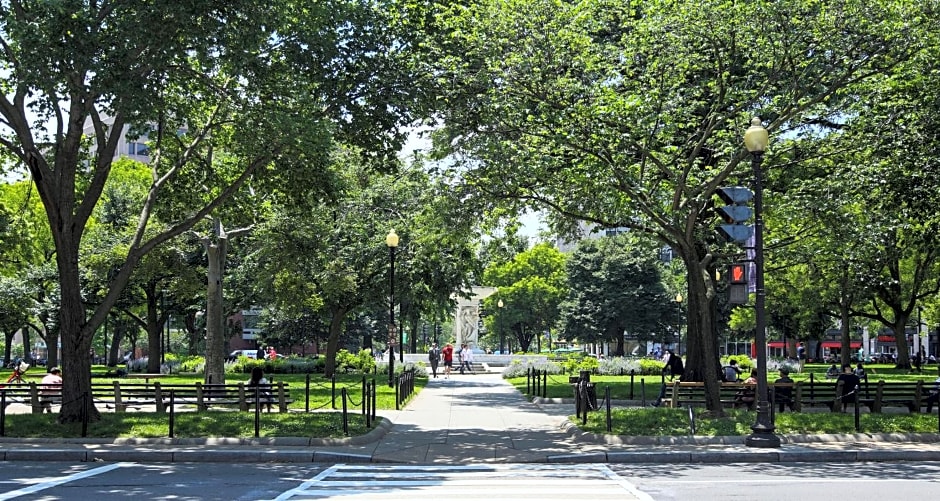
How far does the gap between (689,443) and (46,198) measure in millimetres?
13766

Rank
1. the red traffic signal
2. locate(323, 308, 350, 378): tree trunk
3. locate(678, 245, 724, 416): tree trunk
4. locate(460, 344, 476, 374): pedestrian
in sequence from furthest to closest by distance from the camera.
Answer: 1. locate(460, 344, 476, 374): pedestrian
2. locate(323, 308, 350, 378): tree trunk
3. locate(678, 245, 724, 416): tree trunk
4. the red traffic signal

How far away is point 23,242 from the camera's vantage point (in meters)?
37.1

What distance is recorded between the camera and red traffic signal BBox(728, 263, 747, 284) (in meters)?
18.1

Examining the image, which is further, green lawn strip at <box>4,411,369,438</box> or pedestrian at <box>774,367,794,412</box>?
pedestrian at <box>774,367,794,412</box>

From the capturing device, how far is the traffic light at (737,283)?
58.7 ft

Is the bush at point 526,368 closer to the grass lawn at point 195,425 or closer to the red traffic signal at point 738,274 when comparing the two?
the grass lawn at point 195,425

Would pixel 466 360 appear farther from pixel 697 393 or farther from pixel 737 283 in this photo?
pixel 737 283

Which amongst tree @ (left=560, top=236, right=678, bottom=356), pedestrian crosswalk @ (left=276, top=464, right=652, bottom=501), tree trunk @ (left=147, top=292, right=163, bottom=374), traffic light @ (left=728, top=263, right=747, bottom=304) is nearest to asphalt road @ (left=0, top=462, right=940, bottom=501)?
pedestrian crosswalk @ (left=276, top=464, right=652, bottom=501)

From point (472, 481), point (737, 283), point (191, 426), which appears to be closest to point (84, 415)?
point (191, 426)

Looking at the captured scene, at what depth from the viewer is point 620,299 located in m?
74.6

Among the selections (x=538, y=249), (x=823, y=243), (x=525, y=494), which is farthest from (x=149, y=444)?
(x=538, y=249)

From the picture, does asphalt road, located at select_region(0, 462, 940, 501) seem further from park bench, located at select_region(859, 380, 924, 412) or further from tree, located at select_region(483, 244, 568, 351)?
tree, located at select_region(483, 244, 568, 351)

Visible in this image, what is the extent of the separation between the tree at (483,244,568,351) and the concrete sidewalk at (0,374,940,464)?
72.9 meters

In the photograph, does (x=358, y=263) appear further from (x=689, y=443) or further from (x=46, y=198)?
(x=689, y=443)
